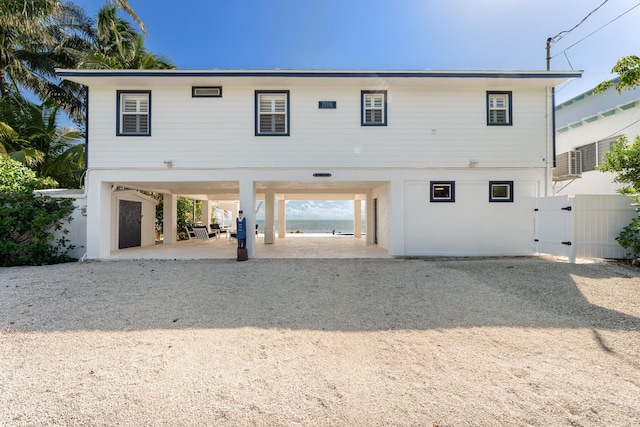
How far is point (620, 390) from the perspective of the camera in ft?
9.67

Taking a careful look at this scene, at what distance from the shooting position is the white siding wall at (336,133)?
10.6 meters

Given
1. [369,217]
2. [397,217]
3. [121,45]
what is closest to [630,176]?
[397,217]

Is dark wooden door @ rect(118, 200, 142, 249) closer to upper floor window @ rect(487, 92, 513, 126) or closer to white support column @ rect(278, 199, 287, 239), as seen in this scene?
white support column @ rect(278, 199, 287, 239)

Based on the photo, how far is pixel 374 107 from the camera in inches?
422

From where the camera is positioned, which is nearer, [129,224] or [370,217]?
[129,224]

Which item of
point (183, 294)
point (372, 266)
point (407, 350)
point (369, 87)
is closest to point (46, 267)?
point (183, 294)

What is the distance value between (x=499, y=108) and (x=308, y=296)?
929 cm

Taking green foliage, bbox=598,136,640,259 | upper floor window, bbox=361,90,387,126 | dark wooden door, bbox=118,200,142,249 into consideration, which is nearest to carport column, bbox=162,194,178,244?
dark wooden door, bbox=118,200,142,249

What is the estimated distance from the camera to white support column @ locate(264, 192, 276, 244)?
16219mm

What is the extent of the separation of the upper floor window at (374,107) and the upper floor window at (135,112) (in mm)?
7102

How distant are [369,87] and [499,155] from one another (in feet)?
16.0

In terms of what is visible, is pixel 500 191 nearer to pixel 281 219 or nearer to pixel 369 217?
pixel 369 217

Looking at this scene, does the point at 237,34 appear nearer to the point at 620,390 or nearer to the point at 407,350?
the point at 407,350

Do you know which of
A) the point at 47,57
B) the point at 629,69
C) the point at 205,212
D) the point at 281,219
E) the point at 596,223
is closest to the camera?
the point at 629,69
